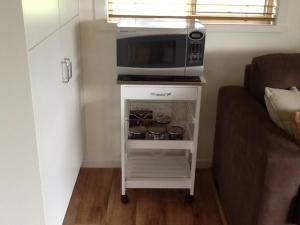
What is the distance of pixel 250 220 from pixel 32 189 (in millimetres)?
949

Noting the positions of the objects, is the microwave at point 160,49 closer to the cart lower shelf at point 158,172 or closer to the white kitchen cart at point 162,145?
the white kitchen cart at point 162,145

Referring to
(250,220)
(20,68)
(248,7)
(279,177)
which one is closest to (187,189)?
(250,220)

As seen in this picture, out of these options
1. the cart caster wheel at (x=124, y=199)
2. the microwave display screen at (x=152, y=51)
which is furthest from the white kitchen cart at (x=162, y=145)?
the microwave display screen at (x=152, y=51)

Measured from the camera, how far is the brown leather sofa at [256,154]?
1.39 m

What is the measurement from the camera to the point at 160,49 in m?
1.89

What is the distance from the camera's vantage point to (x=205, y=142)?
8.22 ft

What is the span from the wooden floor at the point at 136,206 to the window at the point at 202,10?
1.10m

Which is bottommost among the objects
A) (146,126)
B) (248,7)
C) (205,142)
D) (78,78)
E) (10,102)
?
(205,142)

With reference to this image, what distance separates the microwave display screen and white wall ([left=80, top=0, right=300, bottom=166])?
0.40 m

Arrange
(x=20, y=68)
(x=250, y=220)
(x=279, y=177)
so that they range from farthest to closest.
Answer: (x=250, y=220)
(x=279, y=177)
(x=20, y=68)

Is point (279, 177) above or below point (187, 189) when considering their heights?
A: above

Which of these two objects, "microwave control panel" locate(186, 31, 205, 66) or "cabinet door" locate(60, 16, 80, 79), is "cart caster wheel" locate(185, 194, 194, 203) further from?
"cabinet door" locate(60, 16, 80, 79)

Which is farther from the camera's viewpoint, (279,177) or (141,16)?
(141,16)

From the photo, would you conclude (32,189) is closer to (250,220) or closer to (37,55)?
(37,55)
